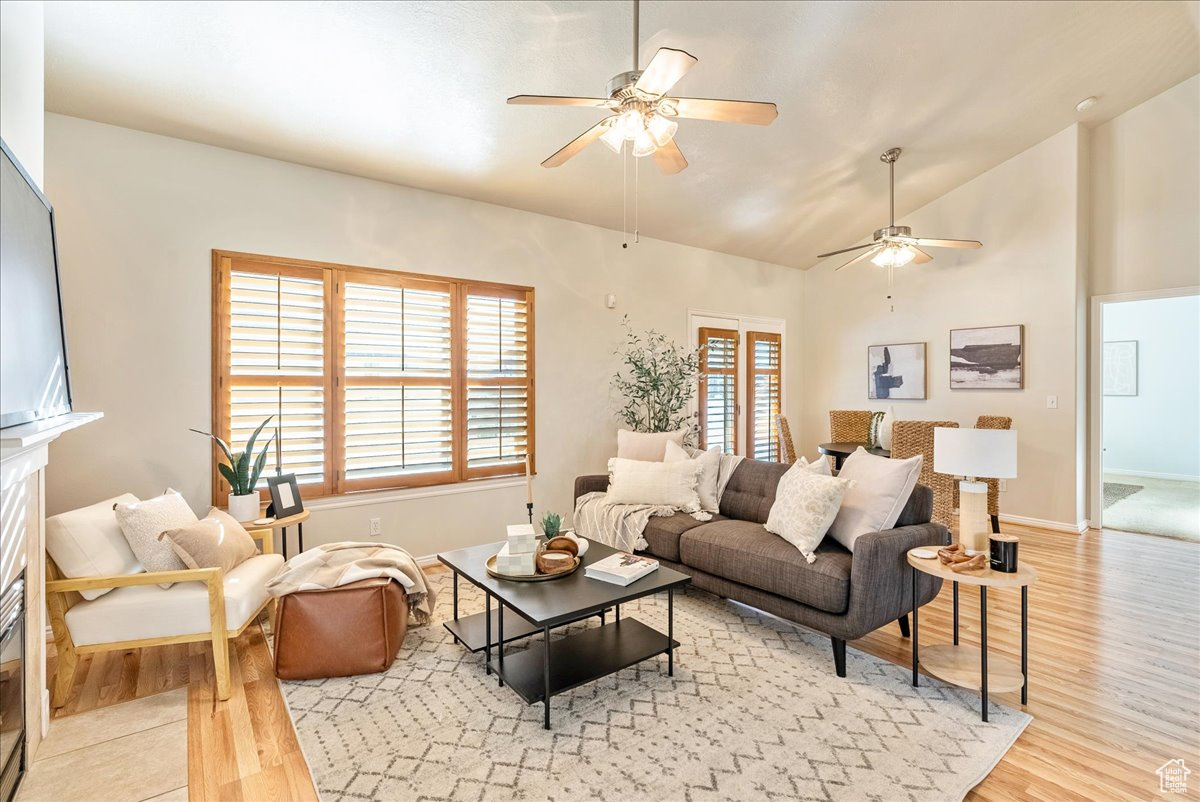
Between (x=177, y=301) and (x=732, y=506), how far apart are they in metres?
3.68

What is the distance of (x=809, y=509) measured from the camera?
2.84 metres

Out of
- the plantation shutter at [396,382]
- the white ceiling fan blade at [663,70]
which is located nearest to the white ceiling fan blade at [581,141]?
the white ceiling fan blade at [663,70]

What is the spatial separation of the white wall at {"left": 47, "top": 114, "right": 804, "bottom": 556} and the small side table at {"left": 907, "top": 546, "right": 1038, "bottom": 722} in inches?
120

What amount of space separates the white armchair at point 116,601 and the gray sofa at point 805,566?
2.28 meters

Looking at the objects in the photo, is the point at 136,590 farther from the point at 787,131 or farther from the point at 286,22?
the point at 787,131

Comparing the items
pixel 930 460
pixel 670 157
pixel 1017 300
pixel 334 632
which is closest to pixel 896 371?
pixel 1017 300

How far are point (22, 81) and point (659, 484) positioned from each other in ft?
11.4

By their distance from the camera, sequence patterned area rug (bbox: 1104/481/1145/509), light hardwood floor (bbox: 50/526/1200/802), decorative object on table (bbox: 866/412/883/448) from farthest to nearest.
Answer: patterned area rug (bbox: 1104/481/1145/509) → decorative object on table (bbox: 866/412/883/448) → light hardwood floor (bbox: 50/526/1200/802)

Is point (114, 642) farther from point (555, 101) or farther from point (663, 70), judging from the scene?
point (663, 70)

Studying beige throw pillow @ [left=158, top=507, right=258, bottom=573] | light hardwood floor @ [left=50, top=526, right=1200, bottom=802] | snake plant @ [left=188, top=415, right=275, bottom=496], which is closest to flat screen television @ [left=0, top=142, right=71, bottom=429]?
beige throw pillow @ [left=158, top=507, right=258, bottom=573]

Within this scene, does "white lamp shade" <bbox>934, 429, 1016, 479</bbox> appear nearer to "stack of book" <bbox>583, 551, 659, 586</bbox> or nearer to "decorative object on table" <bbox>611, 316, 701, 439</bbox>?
"stack of book" <bbox>583, 551, 659, 586</bbox>

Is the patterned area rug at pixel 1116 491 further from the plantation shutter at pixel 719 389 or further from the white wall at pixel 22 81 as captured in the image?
the white wall at pixel 22 81

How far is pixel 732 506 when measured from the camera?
3.76m

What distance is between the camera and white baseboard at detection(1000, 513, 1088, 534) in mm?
5004
